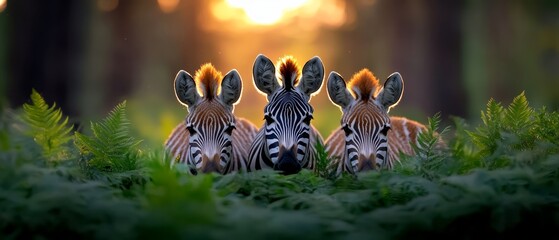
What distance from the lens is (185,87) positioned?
791cm

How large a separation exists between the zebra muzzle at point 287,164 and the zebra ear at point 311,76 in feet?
3.29

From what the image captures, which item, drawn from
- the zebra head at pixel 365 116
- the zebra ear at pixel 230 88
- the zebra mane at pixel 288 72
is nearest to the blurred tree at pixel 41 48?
the zebra ear at pixel 230 88

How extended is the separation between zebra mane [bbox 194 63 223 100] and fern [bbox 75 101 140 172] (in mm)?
1409

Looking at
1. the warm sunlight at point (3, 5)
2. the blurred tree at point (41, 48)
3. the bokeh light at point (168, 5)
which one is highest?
the bokeh light at point (168, 5)

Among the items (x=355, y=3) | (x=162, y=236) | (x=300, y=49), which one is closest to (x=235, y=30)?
(x=300, y=49)

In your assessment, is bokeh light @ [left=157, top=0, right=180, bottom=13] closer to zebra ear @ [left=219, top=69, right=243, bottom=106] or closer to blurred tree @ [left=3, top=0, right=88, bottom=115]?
blurred tree @ [left=3, top=0, right=88, bottom=115]

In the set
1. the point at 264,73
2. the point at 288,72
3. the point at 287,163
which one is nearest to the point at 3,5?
the point at 264,73

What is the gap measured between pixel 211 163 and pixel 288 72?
136 centimetres

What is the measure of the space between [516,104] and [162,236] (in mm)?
4039

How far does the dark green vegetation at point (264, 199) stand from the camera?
4000 millimetres

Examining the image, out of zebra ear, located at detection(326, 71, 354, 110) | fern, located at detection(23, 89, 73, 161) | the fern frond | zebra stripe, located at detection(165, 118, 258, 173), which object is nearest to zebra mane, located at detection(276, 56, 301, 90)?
zebra ear, located at detection(326, 71, 354, 110)

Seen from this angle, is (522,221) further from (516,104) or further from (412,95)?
(412,95)

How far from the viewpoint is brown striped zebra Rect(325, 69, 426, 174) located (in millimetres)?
7504

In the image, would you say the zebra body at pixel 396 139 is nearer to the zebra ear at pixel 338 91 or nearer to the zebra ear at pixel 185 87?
the zebra ear at pixel 338 91
